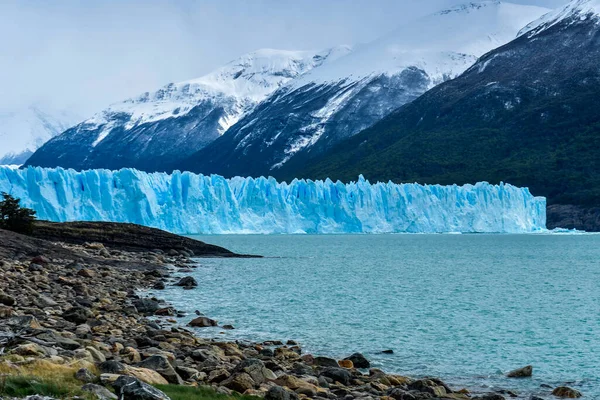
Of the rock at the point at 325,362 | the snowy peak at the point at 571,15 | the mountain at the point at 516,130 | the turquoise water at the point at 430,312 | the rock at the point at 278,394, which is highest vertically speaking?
the snowy peak at the point at 571,15

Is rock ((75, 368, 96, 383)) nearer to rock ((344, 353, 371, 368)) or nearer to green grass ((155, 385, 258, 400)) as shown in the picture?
green grass ((155, 385, 258, 400))

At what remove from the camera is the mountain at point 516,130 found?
119125 mm

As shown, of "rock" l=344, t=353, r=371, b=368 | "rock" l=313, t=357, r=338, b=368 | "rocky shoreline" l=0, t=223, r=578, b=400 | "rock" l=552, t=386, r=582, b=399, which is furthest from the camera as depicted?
"rock" l=344, t=353, r=371, b=368

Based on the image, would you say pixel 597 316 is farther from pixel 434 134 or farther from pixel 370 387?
pixel 434 134

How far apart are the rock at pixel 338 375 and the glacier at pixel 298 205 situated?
6648 centimetres

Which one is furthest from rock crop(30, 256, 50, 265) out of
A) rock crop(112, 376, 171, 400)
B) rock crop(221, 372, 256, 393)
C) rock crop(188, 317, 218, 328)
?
rock crop(112, 376, 171, 400)

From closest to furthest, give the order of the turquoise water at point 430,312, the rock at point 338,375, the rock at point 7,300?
the rock at point 338,375, the turquoise water at point 430,312, the rock at point 7,300

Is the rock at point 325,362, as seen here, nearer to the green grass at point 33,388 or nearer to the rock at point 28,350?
the rock at point 28,350

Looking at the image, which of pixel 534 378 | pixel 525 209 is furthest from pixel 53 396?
pixel 525 209

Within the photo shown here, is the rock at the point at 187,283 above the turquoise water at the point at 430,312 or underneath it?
above

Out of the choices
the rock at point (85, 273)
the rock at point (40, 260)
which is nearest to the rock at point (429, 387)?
the rock at point (85, 273)

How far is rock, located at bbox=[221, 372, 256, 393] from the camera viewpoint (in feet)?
38.7

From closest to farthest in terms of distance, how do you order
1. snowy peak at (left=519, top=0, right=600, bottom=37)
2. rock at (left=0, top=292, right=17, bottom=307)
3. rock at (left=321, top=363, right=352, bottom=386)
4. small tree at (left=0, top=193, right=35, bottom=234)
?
rock at (left=321, top=363, right=352, bottom=386) → rock at (left=0, top=292, right=17, bottom=307) → small tree at (left=0, top=193, right=35, bottom=234) → snowy peak at (left=519, top=0, right=600, bottom=37)

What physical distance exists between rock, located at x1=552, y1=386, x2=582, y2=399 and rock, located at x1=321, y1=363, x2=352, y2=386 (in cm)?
408
